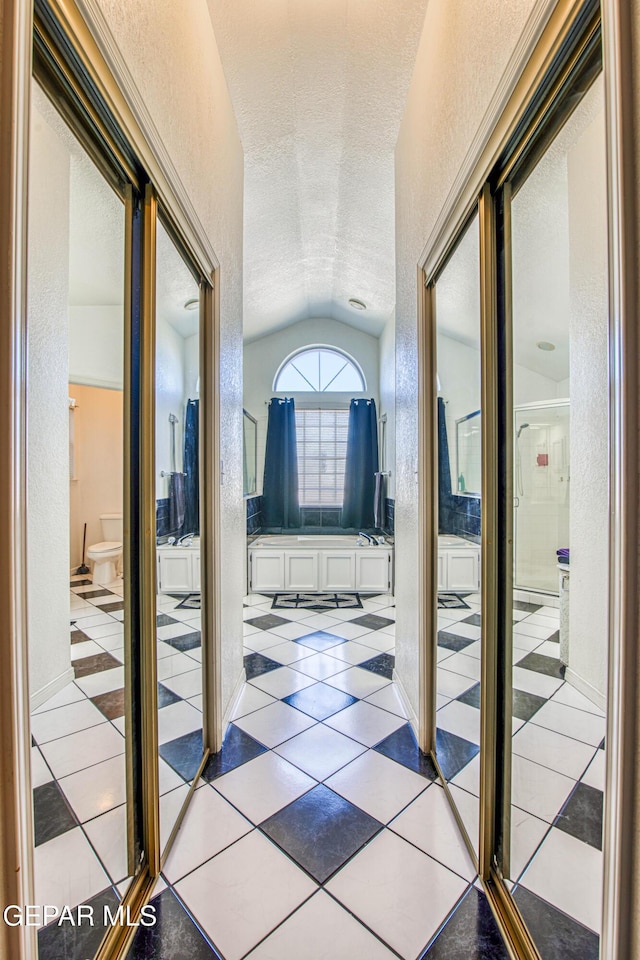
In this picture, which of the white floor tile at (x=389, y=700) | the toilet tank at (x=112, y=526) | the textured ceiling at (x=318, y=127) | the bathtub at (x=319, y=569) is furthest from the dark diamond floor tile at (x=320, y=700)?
the textured ceiling at (x=318, y=127)

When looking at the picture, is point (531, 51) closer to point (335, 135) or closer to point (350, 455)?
point (335, 135)

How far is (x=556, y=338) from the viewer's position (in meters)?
1.01

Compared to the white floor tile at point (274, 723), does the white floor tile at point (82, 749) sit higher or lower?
higher

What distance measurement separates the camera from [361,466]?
566cm

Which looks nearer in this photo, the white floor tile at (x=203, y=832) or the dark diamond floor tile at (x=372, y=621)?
the white floor tile at (x=203, y=832)

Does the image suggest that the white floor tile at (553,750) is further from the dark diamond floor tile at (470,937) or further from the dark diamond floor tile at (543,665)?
Answer: the dark diamond floor tile at (470,937)

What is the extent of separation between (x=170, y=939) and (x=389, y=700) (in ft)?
4.78

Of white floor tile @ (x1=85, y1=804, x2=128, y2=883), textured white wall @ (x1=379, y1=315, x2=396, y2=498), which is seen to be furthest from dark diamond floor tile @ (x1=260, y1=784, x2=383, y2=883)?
textured white wall @ (x1=379, y1=315, x2=396, y2=498)

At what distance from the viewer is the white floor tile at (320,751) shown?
184cm

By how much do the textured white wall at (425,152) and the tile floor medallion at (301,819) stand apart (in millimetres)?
551

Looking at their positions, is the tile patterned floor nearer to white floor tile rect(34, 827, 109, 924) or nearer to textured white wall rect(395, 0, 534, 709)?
white floor tile rect(34, 827, 109, 924)

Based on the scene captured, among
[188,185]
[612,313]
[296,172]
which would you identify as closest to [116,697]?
[612,313]

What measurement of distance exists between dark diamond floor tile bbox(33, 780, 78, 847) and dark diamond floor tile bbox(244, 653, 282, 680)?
6.00 feet

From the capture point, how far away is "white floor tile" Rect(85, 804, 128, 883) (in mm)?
1040
